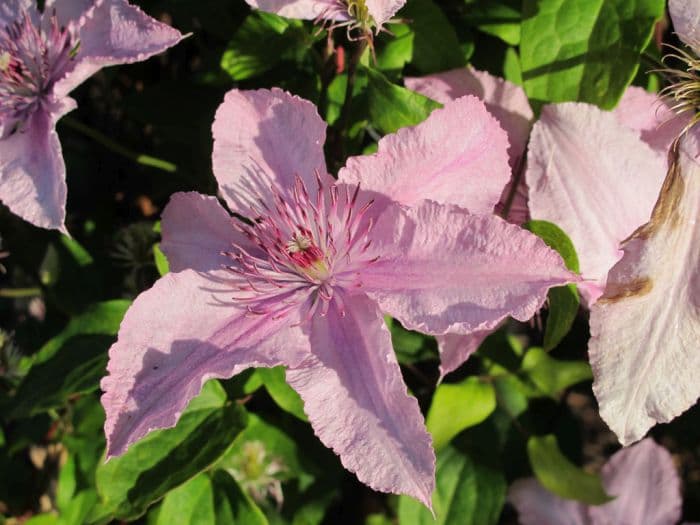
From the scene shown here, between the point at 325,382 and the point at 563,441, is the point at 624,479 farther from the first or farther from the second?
the point at 325,382

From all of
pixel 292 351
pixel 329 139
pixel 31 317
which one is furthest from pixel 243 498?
pixel 31 317

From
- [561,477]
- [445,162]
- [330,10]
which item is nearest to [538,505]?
[561,477]

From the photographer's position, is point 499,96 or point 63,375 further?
point 63,375

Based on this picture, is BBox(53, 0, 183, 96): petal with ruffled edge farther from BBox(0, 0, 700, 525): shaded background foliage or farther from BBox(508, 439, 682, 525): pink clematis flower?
BBox(508, 439, 682, 525): pink clematis flower

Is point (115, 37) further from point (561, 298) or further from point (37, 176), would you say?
point (561, 298)

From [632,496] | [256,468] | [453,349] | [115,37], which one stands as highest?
[115,37]

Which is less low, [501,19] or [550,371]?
[501,19]

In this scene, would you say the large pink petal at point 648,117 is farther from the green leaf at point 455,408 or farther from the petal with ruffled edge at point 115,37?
the petal with ruffled edge at point 115,37
